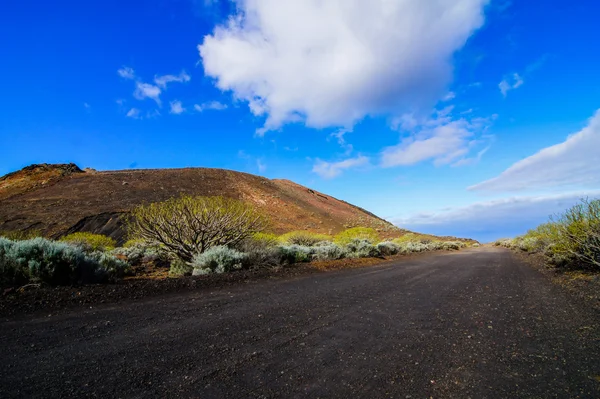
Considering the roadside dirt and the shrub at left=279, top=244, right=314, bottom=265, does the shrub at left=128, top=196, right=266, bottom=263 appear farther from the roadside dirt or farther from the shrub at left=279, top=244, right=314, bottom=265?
the roadside dirt

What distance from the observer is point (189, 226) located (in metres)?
12.6

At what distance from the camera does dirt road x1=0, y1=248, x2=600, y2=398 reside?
289cm

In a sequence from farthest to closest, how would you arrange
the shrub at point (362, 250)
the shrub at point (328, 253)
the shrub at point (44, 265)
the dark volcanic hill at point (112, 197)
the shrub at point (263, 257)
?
1. the dark volcanic hill at point (112, 197)
2. the shrub at point (362, 250)
3. the shrub at point (328, 253)
4. the shrub at point (263, 257)
5. the shrub at point (44, 265)

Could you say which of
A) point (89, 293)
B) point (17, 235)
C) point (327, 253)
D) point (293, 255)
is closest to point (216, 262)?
point (89, 293)

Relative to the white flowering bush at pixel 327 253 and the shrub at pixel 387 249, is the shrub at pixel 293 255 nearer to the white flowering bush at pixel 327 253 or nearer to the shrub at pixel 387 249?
the white flowering bush at pixel 327 253

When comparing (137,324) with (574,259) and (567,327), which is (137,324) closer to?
(567,327)

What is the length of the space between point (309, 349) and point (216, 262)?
7694 millimetres

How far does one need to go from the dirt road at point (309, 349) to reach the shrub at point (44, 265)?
260cm

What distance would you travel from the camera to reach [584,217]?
10.1 metres

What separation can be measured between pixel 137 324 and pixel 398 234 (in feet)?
166

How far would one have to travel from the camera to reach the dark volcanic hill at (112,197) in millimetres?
32312

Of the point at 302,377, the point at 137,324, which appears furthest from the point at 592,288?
the point at 137,324

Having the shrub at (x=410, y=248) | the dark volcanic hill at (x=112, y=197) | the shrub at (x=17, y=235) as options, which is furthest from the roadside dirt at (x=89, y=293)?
the dark volcanic hill at (x=112, y=197)

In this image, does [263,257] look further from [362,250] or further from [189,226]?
[362,250]
